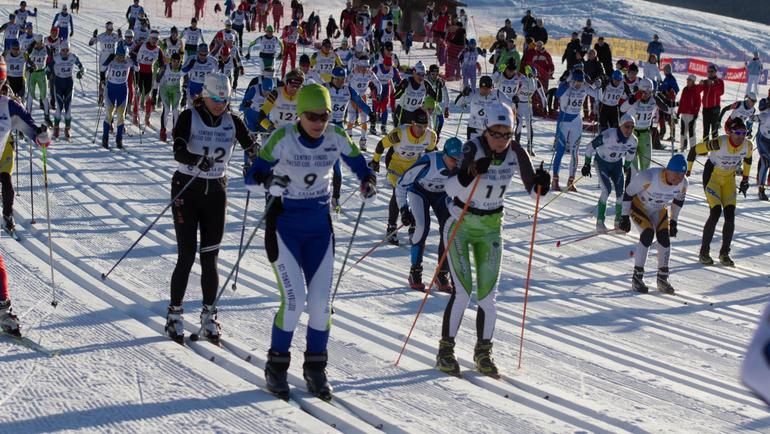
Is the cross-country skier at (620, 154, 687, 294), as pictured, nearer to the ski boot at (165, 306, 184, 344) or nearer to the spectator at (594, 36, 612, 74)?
the ski boot at (165, 306, 184, 344)

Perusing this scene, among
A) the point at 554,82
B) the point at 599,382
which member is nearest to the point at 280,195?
the point at 599,382

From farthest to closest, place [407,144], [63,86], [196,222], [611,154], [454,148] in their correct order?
[63,86] < [611,154] < [407,144] < [454,148] < [196,222]

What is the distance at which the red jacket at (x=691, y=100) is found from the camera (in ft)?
70.7

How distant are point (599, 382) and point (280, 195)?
9.19ft

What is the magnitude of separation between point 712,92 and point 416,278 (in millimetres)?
13495

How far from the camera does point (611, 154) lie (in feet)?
45.9

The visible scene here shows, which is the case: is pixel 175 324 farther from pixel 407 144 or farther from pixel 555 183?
pixel 555 183

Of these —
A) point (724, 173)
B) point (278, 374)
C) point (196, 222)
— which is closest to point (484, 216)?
point (278, 374)

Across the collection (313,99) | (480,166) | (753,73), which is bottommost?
(753,73)

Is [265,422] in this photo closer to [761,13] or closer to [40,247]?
[40,247]

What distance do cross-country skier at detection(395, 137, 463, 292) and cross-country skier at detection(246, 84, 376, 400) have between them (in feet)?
11.1

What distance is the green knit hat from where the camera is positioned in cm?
660

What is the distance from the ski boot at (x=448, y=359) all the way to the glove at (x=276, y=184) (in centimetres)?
181

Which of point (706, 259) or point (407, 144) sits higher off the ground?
point (407, 144)
